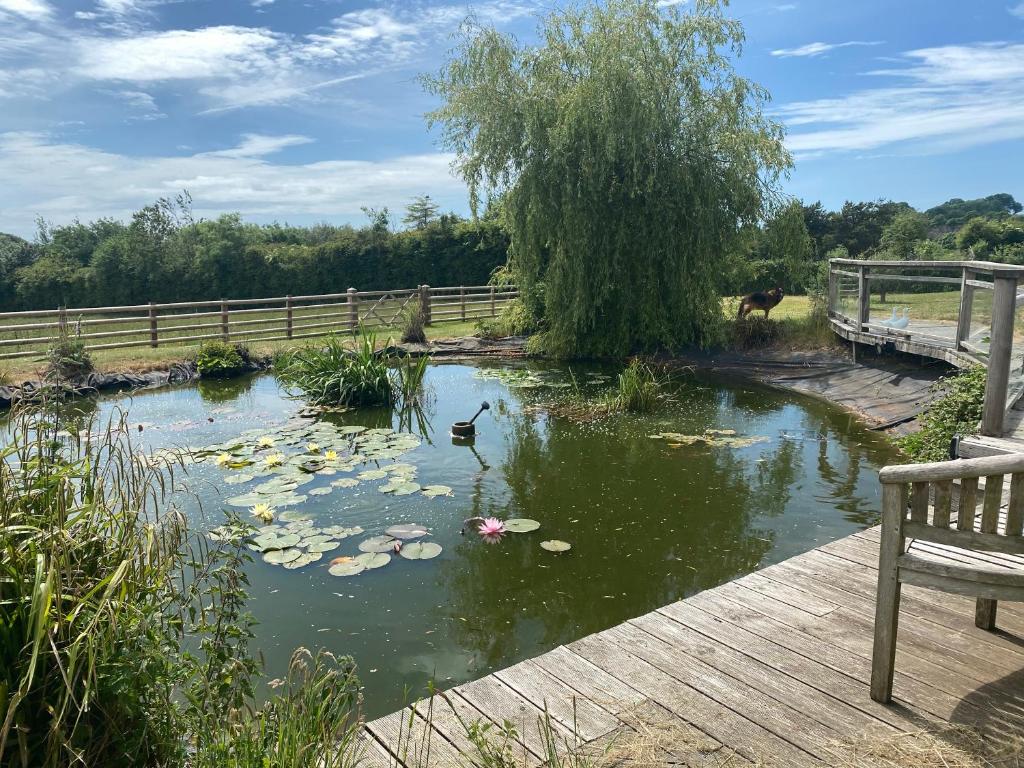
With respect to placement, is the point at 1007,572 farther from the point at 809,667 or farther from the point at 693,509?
the point at 693,509

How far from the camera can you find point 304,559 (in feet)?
13.9

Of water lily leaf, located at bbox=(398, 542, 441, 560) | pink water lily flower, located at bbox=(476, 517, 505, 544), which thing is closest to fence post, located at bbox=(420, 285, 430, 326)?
pink water lily flower, located at bbox=(476, 517, 505, 544)

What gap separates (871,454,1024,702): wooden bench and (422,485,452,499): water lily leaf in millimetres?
3574

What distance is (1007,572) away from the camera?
1.95 metres

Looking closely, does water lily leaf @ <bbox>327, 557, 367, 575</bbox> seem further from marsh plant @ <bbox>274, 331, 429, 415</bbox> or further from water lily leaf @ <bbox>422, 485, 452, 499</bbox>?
marsh plant @ <bbox>274, 331, 429, 415</bbox>

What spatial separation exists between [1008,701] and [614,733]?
1208 mm

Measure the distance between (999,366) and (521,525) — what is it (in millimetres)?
2979

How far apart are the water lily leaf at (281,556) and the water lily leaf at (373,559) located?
0.38 meters

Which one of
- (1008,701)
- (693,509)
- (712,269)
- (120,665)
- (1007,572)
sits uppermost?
(712,269)

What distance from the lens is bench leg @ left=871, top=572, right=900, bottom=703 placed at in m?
2.11

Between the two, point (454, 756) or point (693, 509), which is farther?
point (693, 509)

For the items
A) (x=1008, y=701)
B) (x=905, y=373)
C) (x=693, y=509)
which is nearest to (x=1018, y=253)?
(x=905, y=373)

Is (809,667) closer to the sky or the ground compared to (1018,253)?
closer to the ground

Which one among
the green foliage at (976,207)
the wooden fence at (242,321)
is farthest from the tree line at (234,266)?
the green foliage at (976,207)
